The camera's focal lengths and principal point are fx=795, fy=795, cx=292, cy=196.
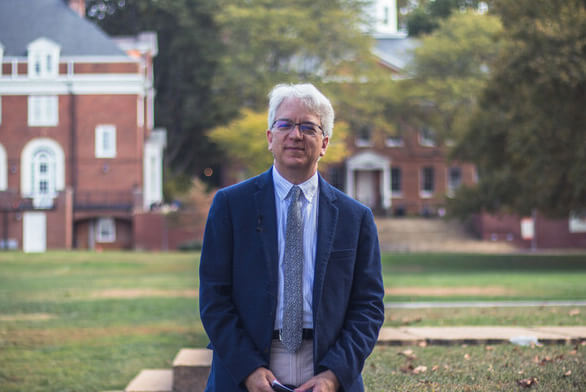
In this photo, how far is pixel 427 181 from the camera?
5394 cm

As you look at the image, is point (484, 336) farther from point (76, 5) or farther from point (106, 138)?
point (76, 5)

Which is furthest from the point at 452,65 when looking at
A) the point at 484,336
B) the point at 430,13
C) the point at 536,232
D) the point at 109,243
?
the point at 484,336

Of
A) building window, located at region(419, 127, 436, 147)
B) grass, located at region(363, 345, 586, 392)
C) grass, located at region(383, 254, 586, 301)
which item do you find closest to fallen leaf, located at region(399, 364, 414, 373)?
grass, located at region(363, 345, 586, 392)

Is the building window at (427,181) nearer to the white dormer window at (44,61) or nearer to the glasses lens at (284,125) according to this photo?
the white dormer window at (44,61)

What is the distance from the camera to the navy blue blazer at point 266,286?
11.9ft

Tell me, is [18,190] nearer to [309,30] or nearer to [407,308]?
[309,30]

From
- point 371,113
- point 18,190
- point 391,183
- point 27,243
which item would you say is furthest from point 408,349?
point 391,183

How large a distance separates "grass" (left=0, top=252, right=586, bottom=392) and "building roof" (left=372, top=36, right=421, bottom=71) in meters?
26.8

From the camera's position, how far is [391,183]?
54.1m

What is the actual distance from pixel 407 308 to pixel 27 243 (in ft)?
99.9

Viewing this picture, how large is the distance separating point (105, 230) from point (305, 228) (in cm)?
3915

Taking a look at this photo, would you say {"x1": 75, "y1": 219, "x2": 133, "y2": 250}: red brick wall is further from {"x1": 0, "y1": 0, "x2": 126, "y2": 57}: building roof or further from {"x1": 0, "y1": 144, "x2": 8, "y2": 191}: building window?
{"x1": 0, "y1": 0, "x2": 126, "y2": 57}: building roof

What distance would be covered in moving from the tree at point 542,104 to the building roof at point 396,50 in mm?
20850

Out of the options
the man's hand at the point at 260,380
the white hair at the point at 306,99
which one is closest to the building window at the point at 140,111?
the white hair at the point at 306,99
